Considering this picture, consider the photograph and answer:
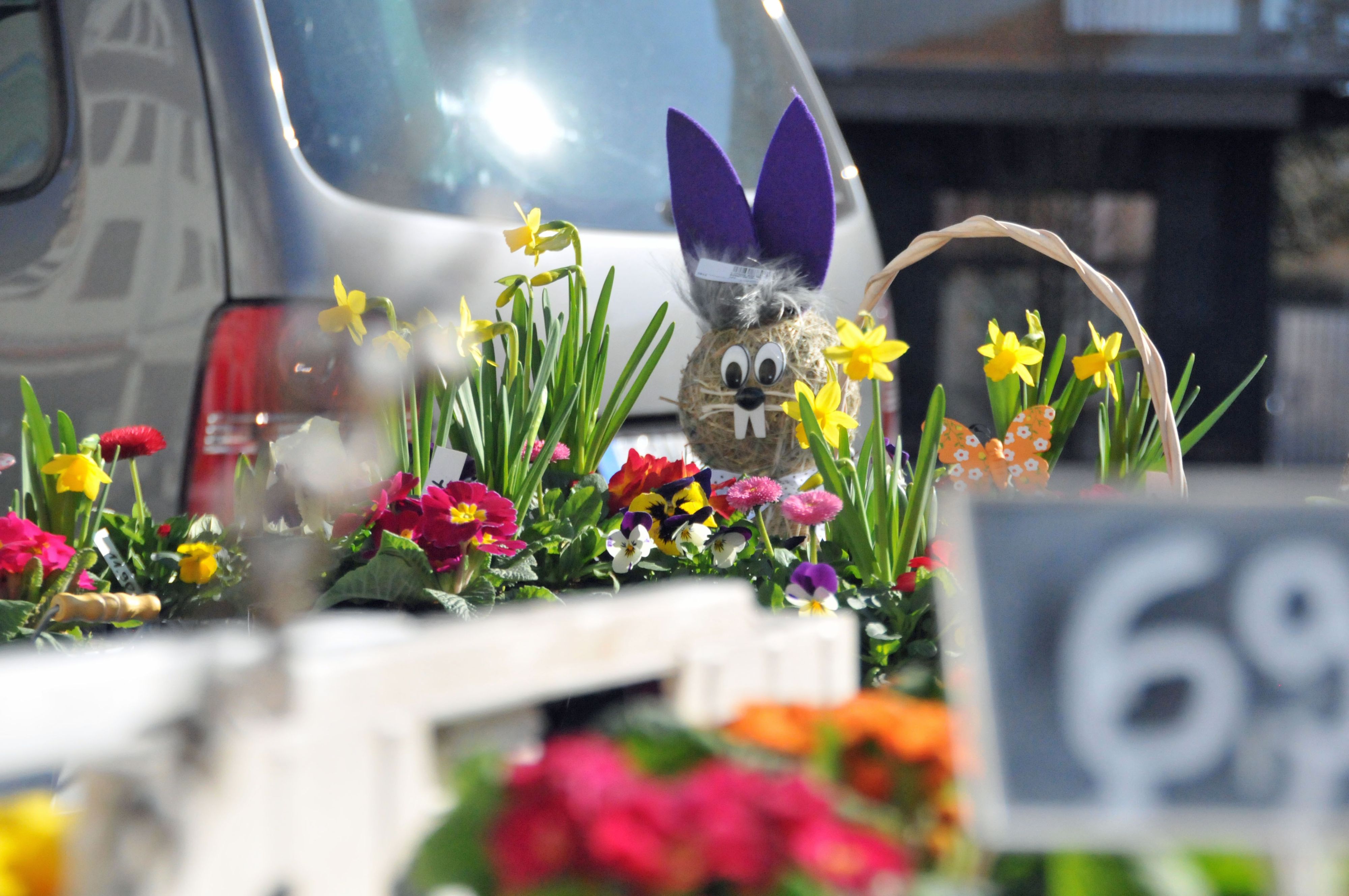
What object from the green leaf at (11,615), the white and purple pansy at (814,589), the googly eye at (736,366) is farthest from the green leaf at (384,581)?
the googly eye at (736,366)

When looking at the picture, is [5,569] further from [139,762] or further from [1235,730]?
[1235,730]

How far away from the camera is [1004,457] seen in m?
1.22

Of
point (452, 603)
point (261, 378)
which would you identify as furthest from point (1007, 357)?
point (261, 378)

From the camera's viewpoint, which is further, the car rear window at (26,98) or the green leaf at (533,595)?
the car rear window at (26,98)

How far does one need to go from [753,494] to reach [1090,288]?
16.4 inches

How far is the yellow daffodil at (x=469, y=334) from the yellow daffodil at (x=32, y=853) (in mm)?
868

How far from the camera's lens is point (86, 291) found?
1.36 meters

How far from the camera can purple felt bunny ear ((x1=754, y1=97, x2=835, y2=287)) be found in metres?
1.45

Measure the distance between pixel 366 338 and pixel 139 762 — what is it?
97 centimetres

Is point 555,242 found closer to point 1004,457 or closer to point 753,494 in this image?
point 753,494

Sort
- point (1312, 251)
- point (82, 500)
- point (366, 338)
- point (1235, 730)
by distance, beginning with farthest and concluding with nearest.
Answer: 1. point (1312, 251)
2. point (366, 338)
3. point (82, 500)
4. point (1235, 730)

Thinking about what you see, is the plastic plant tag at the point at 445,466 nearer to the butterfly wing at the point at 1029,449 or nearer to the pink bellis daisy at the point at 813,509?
the pink bellis daisy at the point at 813,509

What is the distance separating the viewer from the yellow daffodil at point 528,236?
1.37 metres

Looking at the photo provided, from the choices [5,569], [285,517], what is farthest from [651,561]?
[5,569]
